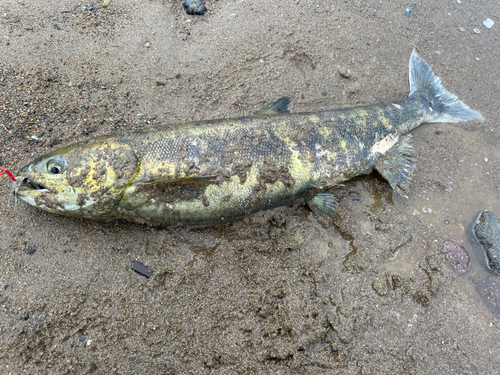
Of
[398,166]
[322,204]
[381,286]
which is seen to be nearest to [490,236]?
[398,166]

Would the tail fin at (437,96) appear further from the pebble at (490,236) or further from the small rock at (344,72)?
the pebble at (490,236)

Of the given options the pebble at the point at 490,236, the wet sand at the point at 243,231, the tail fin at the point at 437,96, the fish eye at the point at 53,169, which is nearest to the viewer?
the wet sand at the point at 243,231

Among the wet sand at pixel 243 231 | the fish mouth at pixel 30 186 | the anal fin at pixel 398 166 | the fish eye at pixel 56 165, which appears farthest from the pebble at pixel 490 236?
the fish mouth at pixel 30 186

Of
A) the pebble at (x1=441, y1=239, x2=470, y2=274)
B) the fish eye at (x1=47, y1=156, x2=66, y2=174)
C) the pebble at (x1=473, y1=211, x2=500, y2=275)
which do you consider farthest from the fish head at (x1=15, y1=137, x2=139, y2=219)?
the pebble at (x1=473, y1=211, x2=500, y2=275)

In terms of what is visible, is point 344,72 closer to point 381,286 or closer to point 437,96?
point 437,96

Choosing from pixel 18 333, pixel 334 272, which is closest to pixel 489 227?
pixel 334 272

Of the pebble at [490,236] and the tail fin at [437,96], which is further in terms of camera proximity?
the tail fin at [437,96]
